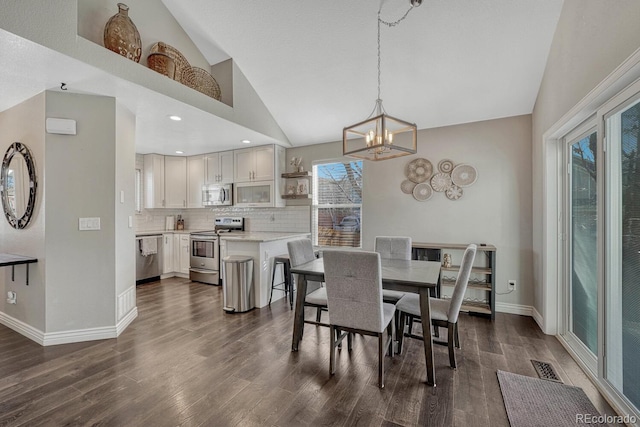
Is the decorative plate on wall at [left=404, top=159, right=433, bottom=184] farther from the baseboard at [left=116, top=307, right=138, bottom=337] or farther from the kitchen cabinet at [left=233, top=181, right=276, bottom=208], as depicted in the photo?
the baseboard at [left=116, top=307, right=138, bottom=337]

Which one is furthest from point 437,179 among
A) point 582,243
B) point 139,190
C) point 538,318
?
point 139,190

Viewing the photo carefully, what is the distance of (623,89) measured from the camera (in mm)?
1747

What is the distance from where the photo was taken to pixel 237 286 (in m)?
3.63

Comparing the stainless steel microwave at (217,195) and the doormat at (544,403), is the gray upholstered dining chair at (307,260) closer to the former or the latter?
the doormat at (544,403)

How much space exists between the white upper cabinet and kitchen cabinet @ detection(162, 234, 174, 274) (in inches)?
71.2

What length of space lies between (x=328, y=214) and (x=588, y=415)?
365cm

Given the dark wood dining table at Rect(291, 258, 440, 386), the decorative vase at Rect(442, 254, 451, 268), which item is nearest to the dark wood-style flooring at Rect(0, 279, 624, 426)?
the dark wood dining table at Rect(291, 258, 440, 386)

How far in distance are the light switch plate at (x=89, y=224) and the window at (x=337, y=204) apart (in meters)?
2.96

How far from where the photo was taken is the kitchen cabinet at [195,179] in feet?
18.3

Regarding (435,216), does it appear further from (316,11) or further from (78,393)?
(78,393)

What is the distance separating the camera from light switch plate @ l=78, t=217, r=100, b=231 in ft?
9.37

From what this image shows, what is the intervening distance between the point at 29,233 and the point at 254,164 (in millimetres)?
2969

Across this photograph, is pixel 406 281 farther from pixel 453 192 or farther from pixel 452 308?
pixel 453 192

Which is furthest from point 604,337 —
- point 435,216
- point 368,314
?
point 435,216
